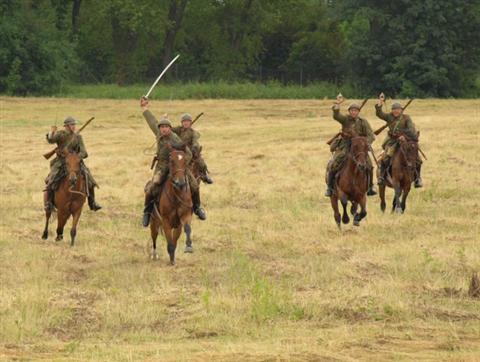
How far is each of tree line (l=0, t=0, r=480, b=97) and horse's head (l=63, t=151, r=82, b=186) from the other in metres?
45.6

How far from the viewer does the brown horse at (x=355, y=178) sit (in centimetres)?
2292

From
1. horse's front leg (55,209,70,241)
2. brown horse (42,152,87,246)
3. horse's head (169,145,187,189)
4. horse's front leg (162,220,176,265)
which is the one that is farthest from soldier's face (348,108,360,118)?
horse's front leg (55,209,70,241)

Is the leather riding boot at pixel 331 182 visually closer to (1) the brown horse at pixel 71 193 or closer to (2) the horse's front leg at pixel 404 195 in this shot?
(2) the horse's front leg at pixel 404 195

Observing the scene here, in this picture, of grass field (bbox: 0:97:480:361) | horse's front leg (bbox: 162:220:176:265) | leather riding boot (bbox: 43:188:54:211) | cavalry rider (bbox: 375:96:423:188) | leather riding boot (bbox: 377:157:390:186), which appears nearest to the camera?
grass field (bbox: 0:97:480:361)

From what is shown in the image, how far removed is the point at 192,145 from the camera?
22797 mm

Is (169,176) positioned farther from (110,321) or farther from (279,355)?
(279,355)

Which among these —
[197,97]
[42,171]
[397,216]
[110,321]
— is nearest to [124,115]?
[197,97]

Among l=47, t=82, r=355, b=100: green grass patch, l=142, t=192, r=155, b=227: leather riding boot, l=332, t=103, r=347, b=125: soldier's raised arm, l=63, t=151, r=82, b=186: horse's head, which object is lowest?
l=47, t=82, r=355, b=100: green grass patch

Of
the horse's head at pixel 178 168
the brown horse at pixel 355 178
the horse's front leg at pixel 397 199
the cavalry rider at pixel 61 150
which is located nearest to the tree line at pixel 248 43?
the horse's front leg at pixel 397 199

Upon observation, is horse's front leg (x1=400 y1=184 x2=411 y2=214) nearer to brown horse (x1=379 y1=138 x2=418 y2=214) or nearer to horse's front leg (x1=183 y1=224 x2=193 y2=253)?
brown horse (x1=379 y1=138 x2=418 y2=214)

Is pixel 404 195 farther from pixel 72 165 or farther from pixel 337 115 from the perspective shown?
pixel 72 165

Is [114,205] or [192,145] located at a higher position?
[192,145]

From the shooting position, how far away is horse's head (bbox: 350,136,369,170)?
2289 centimetres

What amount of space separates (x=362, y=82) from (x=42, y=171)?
3772 centimetres
